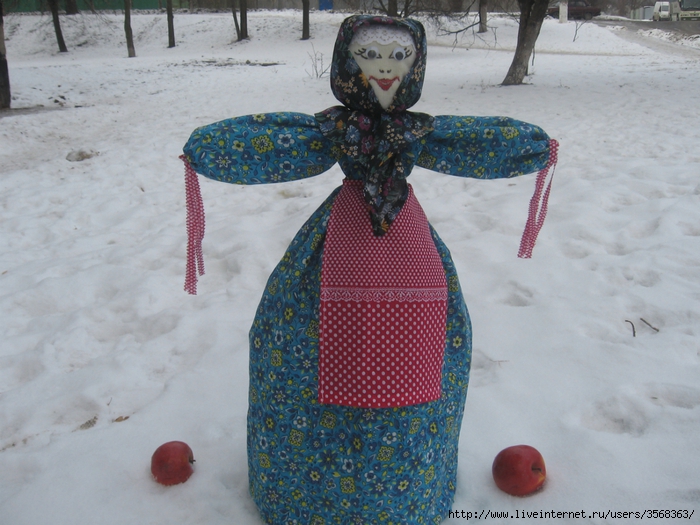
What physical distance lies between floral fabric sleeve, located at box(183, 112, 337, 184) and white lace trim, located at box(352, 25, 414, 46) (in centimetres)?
27

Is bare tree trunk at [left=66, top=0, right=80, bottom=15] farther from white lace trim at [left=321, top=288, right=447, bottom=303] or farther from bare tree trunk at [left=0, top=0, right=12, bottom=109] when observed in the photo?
white lace trim at [left=321, top=288, right=447, bottom=303]

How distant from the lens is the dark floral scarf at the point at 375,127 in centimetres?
159

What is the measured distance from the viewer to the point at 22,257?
3.85 m

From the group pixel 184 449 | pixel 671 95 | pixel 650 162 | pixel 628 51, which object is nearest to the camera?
pixel 184 449

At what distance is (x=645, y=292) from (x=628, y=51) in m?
17.2

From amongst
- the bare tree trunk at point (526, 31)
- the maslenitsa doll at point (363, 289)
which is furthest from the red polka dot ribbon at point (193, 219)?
the bare tree trunk at point (526, 31)

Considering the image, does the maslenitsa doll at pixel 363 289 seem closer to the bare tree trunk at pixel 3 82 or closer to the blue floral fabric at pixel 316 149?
the blue floral fabric at pixel 316 149

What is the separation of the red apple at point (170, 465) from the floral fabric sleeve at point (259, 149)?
105 cm

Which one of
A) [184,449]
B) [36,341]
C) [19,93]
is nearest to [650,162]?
[184,449]

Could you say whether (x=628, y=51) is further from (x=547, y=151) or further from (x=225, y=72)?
(x=547, y=151)

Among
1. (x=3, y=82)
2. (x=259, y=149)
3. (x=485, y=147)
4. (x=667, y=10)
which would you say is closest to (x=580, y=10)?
(x=667, y=10)

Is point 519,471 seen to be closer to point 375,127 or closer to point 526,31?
point 375,127

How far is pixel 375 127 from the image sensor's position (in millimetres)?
1636

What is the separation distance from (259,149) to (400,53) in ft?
1.60
